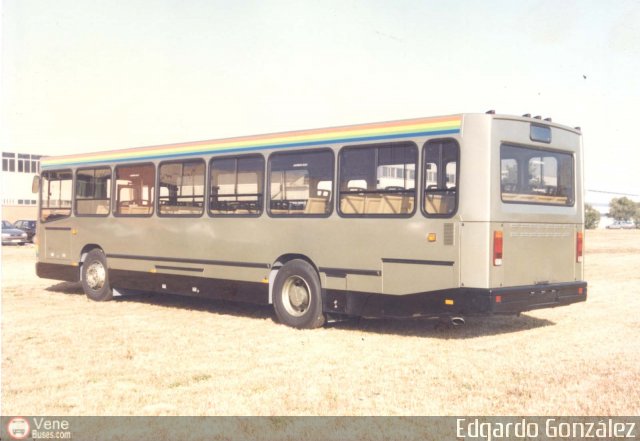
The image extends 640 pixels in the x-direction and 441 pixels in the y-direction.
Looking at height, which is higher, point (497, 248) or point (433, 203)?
point (433, 203)

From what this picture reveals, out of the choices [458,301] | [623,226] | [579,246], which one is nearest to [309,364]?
[458,301]

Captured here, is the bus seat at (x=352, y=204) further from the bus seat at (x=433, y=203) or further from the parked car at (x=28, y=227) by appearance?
the parked car at (x=28, y=227)

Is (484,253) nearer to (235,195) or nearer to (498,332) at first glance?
(498,332)

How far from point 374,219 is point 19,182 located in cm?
8007

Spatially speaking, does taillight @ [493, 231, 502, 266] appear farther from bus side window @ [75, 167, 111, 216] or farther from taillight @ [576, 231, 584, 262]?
bus side window @ [75, 167, 111, 216]

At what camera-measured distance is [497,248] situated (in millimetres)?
9648

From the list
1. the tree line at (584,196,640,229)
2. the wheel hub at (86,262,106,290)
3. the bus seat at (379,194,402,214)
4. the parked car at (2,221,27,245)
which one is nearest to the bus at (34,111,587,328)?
the bus seat at (379,194,402,214)

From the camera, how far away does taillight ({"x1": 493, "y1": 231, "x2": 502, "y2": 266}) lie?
31.5ft

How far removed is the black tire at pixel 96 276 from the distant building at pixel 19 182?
68.0m

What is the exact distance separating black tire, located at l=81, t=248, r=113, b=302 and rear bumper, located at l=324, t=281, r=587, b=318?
5718mm

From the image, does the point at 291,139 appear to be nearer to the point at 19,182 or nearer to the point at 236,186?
the point at 236,186

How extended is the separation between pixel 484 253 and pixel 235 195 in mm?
4497

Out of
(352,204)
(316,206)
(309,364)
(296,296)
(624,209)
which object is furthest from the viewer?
(624,209)

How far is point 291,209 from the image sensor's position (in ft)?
37.8
